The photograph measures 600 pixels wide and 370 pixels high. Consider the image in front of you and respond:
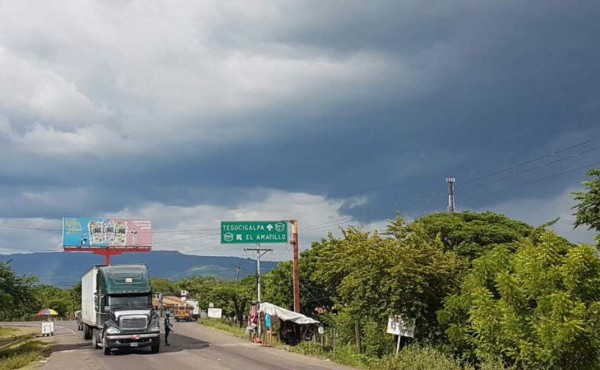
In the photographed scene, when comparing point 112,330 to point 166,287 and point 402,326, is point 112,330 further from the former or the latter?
point 166,287

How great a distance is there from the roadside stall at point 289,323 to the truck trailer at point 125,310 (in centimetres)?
902

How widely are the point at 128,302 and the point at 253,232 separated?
1144 cm

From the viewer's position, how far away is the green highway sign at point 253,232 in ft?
134

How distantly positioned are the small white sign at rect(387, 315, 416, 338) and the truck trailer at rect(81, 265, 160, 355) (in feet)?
38.5

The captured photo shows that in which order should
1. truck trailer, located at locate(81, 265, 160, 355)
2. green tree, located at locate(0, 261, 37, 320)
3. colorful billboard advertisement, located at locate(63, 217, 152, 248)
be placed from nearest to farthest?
truck trailer, located at locate(81, 265, 160, 355)
green tree, located at locate(0, 261, 37, 320)
colorful billboard advertisement, located at locate(63, 217, 152, 248)

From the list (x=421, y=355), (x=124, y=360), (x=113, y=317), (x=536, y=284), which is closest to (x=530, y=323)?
(x=536, y=284)

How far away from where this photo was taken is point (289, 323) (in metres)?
40.4

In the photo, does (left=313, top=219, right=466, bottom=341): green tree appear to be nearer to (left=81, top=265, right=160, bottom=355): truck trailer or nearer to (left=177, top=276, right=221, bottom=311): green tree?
Result: (left=81, top=265, right=160, bottom=355): truck trailer

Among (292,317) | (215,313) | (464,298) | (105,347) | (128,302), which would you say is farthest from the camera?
(215,313)

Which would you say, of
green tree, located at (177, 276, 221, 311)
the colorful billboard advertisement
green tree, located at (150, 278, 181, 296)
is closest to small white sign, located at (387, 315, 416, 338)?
the colorful billboard advertisement

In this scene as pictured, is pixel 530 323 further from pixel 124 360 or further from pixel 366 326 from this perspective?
pixel 124 360

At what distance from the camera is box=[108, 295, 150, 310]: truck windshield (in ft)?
102

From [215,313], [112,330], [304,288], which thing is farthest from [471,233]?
[215,313]

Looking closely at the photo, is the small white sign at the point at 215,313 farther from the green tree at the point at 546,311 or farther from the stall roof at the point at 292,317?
the green tree at the point at 546,311
